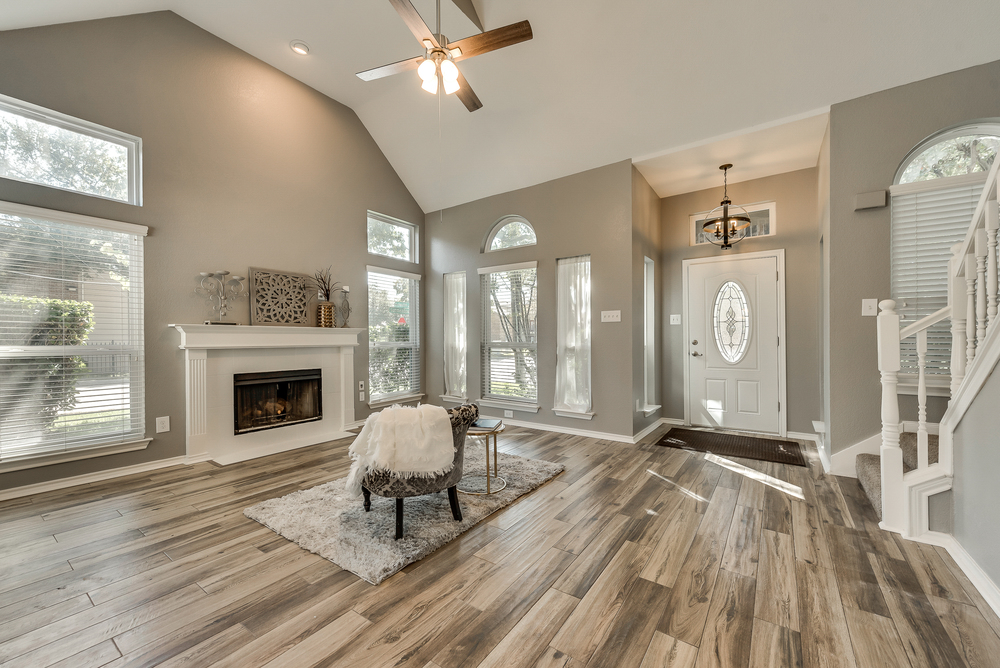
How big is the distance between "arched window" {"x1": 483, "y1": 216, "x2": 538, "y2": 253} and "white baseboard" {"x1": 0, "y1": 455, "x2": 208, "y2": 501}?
406 cm

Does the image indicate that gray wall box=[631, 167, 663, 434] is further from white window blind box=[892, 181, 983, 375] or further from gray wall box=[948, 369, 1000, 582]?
gray wall box=[948, 369, 1000, 582]

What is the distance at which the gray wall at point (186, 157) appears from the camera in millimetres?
3027

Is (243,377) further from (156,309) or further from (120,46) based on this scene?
(120,46)

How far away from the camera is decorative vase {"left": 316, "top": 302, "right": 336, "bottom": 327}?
4512 mm

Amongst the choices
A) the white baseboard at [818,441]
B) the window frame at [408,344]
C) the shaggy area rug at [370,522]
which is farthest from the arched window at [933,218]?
the window frame at [408,344]

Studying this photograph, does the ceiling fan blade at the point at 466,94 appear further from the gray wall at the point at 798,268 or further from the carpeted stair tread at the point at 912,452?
the carpeted stair tread at the point at 912,452

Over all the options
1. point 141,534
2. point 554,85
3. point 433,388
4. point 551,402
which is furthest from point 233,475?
point 554,85

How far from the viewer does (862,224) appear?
3.12 meters

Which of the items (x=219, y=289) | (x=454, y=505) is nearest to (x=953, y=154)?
(x=454, y=505)

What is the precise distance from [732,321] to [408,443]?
438 centimetres

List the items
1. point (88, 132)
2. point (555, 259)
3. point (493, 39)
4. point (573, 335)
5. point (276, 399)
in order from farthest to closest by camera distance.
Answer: point (555, 259), point (573, 335), point (276, 399), point (88, 132), point (493, 39)

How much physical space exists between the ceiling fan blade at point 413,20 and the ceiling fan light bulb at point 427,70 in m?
0.10

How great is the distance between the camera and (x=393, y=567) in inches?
75.3

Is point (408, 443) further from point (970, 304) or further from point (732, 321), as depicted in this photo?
point (732, 321)
